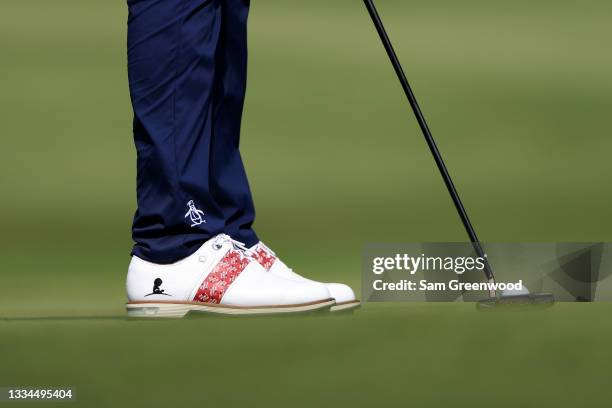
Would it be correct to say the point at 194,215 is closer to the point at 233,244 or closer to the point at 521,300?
the point at 233,244

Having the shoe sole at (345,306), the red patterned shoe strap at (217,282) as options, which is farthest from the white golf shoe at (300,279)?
the red patterned shoe strap at (217,282)

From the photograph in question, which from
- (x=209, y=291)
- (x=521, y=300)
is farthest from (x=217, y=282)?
(x=521, y=300)

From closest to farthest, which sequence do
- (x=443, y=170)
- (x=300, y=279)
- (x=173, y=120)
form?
1. (x=173, y=120)
2. (x=300, y=279)
3. (x=443, y=170)

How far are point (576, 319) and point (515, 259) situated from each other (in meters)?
0.20

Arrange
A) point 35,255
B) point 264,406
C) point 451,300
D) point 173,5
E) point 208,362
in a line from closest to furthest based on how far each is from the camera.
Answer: point 264,406 → point 208,362 → point 173,5 → point 451,300 → point 35,255

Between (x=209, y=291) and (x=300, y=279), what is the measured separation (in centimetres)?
16

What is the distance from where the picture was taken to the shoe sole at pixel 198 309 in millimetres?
2105

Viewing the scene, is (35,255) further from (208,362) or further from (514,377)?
(514,377)

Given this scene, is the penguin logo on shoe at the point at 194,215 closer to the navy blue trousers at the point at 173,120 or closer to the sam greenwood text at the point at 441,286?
the navy blue trousers at the point at 173,120

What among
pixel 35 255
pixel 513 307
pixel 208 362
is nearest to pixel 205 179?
pixel 208 362

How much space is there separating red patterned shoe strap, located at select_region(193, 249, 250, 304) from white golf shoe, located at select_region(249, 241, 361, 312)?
0.10m

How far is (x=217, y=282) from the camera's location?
2117mm

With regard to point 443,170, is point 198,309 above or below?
below

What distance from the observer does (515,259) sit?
2.29 metres
